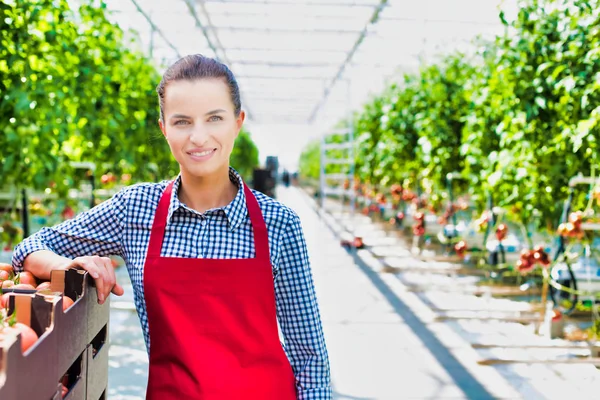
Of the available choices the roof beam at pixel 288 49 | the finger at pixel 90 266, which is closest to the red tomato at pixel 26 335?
the finger at pixel 90 266

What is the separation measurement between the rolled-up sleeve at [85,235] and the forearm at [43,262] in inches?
0.8

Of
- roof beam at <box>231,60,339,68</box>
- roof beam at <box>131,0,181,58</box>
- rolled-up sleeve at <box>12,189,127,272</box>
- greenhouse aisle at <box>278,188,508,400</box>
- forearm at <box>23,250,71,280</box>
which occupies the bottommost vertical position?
greenhouse aisle at <box>278,188,508,400</box>

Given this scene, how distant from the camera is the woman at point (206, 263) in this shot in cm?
120

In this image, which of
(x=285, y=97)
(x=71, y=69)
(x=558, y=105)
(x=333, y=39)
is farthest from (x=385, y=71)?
(x=71, y=69)

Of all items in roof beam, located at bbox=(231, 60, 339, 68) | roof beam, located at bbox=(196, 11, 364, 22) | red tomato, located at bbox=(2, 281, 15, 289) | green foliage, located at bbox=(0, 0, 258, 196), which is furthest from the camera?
roof beam, located at bbox=(231, 60, 339, 68)

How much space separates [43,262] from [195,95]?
0.39 meters

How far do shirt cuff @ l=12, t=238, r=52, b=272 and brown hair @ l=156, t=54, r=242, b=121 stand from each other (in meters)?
0.32

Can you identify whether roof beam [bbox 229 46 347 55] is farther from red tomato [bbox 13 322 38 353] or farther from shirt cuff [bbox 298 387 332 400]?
red tomato [bbox 13 322 38 353]

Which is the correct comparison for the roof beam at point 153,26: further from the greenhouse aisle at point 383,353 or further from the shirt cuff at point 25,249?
the shirt cuff at point 25,249

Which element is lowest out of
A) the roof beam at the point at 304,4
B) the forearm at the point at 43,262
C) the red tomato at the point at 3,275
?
the red tomato at the point at 3,275

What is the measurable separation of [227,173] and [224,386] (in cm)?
39

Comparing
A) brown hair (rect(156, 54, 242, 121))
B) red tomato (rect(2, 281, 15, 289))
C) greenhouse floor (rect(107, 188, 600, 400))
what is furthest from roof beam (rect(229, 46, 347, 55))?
red tomato (rect(2, 281, 15, 289))

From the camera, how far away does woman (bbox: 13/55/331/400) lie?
1198 mm

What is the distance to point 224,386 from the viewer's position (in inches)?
46.4
